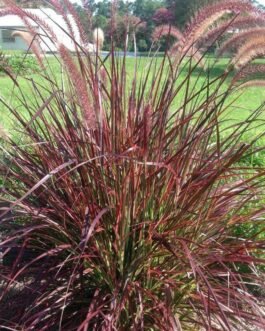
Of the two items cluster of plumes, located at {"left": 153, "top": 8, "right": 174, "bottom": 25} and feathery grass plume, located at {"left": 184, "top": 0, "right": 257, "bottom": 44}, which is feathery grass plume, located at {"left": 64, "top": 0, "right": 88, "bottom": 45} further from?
feathery grass plume, located at {"left": 184, "top": 0, "right": 257, "bottom": 44}

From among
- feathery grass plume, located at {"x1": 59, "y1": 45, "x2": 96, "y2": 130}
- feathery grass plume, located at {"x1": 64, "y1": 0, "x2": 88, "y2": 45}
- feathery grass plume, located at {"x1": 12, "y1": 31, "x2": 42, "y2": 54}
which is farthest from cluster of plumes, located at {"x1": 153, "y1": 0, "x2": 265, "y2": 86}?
feathery grass plume, located at {"x1": 12, "y1": 31, "x2": 42, "y2": 54}

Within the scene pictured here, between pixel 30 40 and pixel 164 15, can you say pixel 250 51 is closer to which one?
pixel 164 15

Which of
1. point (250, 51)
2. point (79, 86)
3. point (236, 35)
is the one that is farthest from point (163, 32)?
point (79, 86)

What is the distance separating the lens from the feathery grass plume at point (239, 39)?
3103 millimetres

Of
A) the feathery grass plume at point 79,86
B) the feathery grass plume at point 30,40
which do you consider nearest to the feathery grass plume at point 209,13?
the feathery grass plume at point 79,86

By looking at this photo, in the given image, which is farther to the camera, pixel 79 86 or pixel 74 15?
pixel 74 15

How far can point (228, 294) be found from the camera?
2793mm

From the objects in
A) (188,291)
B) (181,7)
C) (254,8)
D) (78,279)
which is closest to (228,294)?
(188,291)

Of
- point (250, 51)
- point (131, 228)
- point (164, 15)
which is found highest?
point (164, 15)

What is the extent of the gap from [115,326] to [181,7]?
85.8 inches

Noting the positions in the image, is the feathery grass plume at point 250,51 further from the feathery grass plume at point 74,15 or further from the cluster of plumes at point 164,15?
the feathery grass plume at point 74,15

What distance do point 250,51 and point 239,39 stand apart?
0.19m

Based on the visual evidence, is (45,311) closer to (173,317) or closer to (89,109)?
(173,317)

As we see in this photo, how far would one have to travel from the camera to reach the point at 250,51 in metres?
3.06
